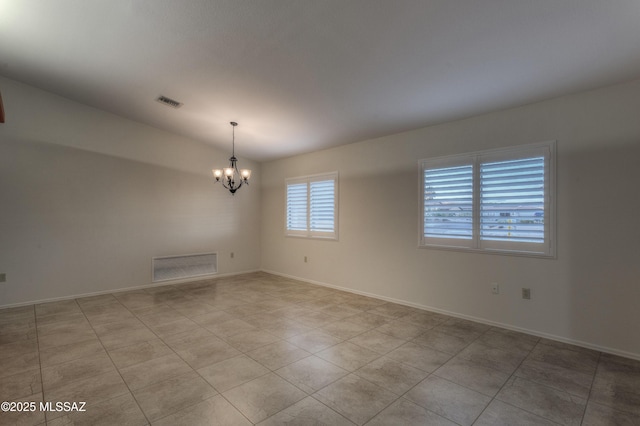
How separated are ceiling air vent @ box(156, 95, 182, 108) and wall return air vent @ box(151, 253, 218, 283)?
2.93 m

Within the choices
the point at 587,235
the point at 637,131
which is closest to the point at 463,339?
the point at 587,235

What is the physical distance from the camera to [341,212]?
5.58 m

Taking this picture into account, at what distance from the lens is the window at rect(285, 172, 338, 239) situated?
576 centimetres

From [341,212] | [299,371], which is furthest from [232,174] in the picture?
[299,371]

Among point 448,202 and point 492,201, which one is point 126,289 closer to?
point 448,202

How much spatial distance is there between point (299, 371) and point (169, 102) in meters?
4.21

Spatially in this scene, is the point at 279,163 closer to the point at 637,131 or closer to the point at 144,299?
the point at 144,299

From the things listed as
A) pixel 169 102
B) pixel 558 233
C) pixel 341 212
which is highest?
pixel 169 102

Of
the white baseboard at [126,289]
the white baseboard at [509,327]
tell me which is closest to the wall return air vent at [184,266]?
the white baseboard at [126,289]

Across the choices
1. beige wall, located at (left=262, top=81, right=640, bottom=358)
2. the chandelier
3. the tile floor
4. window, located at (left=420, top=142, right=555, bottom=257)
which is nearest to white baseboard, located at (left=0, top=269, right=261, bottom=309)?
the tile floor

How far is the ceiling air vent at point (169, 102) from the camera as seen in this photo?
4.45 m

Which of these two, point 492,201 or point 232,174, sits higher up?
point 232,174

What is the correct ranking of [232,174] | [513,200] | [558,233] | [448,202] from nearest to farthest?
[558,233]
[513,200]
[448,202]
[232,174]

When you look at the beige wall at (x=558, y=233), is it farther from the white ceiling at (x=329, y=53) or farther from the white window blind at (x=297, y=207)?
the white window blind at (x=297, y=207)
